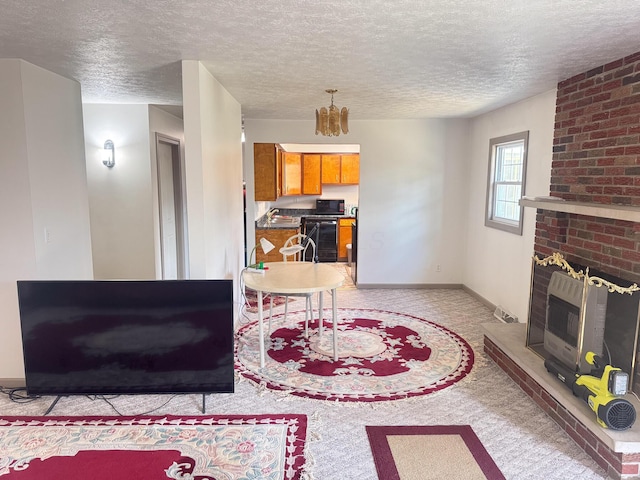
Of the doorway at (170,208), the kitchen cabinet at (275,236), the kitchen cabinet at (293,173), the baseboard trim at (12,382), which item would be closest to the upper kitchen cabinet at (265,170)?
the kitchen cabinet at (275,236)

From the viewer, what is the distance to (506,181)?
15.8 ft

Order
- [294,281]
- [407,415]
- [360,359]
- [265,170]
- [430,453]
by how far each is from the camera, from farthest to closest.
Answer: [265,170], [360,359], [294,281], [407,415], [430,453]

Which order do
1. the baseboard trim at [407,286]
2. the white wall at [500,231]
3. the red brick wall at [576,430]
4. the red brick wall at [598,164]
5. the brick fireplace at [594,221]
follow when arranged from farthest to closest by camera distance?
1. the baseboard trim at [407,286]
2. the white wall at [500,231]
3. the red brick wall at [598,164]
4. the brick fireplace at [594,221]
5. the red brick wall at [576,430]

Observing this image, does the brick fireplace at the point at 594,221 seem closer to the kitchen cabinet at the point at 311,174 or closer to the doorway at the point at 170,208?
the doorway at the point at 170,208

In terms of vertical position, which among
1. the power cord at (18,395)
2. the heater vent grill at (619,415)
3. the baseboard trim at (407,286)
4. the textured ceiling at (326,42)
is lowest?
the power cord at (18,395)

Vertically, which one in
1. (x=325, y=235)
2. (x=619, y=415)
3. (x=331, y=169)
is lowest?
(x=619, y=415)

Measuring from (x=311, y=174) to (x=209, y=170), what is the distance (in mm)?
4863

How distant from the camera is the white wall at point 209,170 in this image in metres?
2.90

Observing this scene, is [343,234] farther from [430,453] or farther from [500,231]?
[430,453]

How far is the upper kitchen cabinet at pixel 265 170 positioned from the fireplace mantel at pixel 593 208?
3300 millimetres

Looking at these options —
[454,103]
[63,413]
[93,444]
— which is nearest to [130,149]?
[63,413]

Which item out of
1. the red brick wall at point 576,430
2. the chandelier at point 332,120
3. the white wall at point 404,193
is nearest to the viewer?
the red brick wall at point 576,430

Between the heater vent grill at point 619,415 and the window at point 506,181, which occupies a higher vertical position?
the window at point 506,181

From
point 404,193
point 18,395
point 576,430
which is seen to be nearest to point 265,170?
point 404,193
